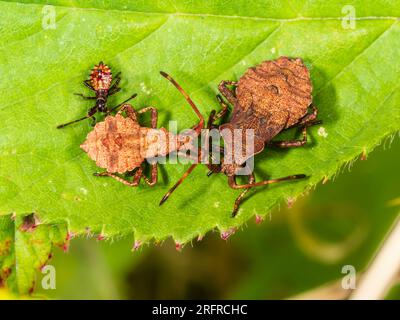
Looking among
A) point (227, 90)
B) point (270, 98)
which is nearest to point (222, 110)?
point (227, 90)

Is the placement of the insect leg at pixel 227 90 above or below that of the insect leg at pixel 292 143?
above

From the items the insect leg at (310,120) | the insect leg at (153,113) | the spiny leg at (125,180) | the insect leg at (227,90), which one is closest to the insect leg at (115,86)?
the insect leg at (153,113)

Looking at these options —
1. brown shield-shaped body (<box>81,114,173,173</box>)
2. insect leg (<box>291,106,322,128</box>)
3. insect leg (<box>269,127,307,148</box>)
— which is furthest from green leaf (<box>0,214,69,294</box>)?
insect leg (<box>291,106,322,128</box>)

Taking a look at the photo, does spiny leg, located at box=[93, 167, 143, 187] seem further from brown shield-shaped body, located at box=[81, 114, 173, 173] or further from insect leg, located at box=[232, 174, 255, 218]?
insect leg, located at box=[232, 174, 255, 218]

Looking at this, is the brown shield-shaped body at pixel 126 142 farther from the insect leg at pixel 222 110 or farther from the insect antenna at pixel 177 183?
the insect leg at pixel 222 110

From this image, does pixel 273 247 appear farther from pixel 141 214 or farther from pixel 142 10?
pixel 142 10
